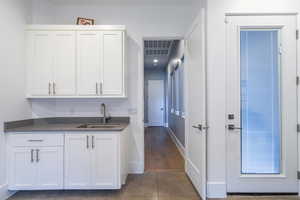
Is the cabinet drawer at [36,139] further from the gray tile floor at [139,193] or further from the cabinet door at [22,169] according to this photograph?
the gray tile floor at [139,193]

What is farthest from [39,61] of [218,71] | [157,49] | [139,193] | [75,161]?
[157,49]

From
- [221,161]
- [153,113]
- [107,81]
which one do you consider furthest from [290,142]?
[153,113]

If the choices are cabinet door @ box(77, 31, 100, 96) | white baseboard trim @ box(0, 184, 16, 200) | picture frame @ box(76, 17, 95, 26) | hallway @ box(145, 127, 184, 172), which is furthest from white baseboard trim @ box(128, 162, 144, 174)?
picture frame @ box(76, 17, 95, 26)

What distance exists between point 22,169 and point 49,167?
351 millimetres

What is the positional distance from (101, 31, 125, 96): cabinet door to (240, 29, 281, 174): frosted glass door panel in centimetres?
175

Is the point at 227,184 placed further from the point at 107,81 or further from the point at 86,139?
the point at 107,81

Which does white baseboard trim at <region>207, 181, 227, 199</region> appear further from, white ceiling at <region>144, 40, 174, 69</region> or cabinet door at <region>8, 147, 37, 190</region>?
white ceiling at <region>144, 40, 174, 69</region>

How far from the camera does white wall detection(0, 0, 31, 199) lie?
2.67m

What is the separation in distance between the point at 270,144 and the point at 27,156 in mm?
3301

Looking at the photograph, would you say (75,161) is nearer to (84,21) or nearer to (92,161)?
(92,161)

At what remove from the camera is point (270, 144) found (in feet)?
9.27

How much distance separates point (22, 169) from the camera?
9.05ft

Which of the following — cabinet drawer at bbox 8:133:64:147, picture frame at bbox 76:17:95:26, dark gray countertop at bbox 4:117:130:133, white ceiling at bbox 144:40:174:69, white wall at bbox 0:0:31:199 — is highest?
white ceiling at bbox 144:40:174:69

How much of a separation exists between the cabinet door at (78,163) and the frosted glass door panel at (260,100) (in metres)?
2.13
